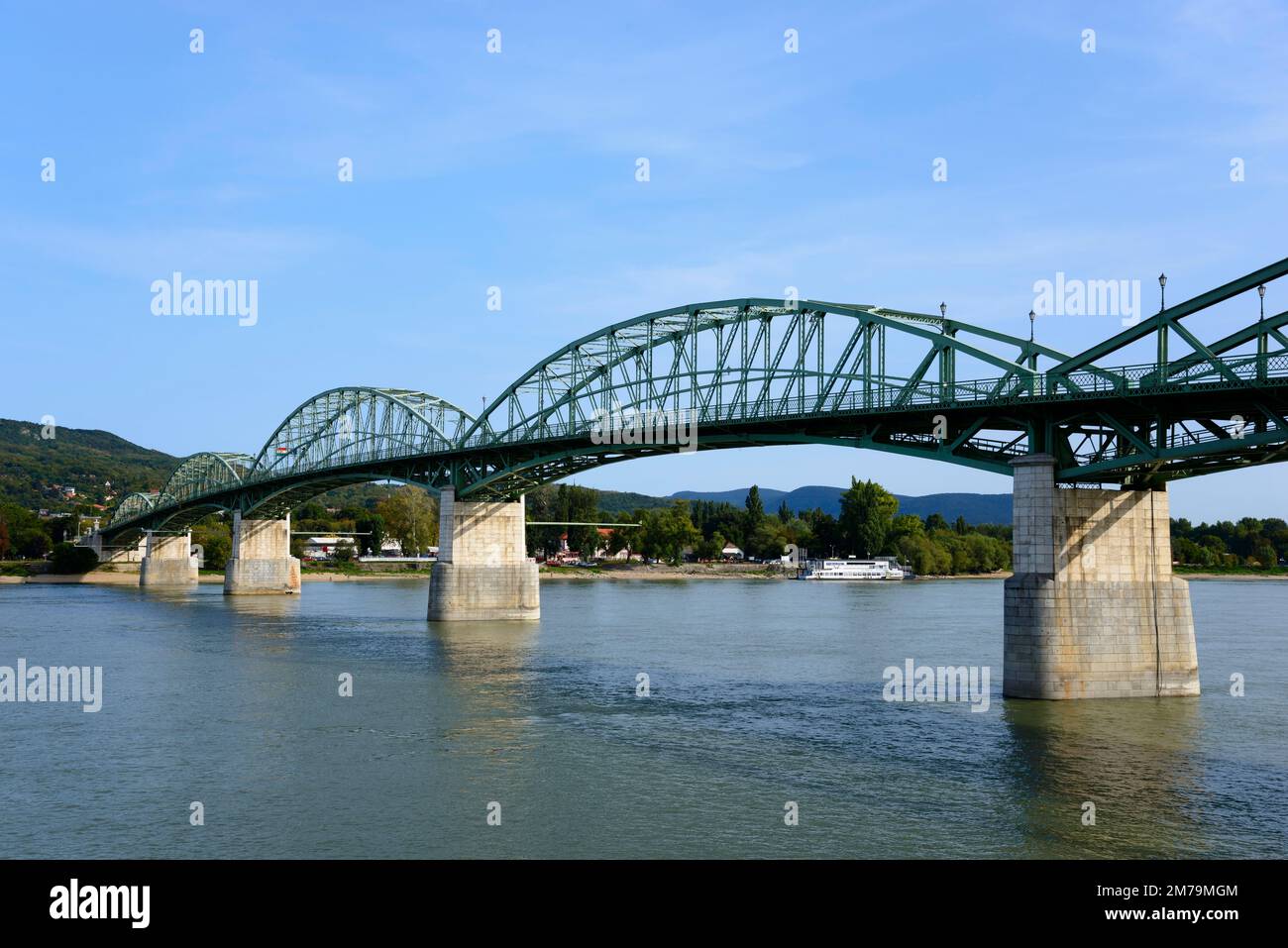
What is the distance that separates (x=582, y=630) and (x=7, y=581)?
4307 inches

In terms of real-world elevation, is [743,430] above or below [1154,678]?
above

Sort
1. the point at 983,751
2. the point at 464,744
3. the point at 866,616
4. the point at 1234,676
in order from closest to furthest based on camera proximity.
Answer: the point at 983,751, the point at 464,744, the point at 1234,676, the point at 866,616

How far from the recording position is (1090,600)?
35.7 metres

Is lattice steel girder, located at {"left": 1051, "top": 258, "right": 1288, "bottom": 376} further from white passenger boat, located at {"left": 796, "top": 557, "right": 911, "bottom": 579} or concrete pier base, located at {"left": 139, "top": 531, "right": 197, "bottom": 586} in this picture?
white passenger boat, located at {"left": 796, "top": 557, "right": 911, "bottom": 579}

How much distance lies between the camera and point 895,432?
44969 mm

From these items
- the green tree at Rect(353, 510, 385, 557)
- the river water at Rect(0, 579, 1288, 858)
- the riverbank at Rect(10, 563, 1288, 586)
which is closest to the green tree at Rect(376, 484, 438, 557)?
the green tree at Rect(353, 510, 385, 557)

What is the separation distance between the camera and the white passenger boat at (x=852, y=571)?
170875 mm

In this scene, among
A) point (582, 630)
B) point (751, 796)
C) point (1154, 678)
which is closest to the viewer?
point (751, 796)

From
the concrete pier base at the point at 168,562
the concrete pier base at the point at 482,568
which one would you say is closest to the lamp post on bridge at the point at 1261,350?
the concrete pier base at the point at 482,568

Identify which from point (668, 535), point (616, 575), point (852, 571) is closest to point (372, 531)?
point (616, 575)

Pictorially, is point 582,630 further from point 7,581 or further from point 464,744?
point 7,581

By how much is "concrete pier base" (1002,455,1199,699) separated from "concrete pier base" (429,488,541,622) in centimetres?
4223
